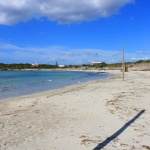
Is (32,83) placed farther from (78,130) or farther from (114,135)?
(114,135)

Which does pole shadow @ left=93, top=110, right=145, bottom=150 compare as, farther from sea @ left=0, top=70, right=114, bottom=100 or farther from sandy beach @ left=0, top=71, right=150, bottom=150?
sea @ left=0, top=70, right=114, bottom=100

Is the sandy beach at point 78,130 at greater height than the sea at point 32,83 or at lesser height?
greater

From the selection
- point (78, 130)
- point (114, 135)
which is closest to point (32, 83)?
point (78, 130)

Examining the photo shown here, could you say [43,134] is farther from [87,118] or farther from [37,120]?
[87,118]

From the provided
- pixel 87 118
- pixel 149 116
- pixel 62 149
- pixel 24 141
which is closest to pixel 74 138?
pixel 62 149

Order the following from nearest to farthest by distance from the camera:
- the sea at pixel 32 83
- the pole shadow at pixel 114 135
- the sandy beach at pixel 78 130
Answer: the pole shadow at pixel 114 135
the sandy beach at pixel 78 130
the sea at pixel 32 83

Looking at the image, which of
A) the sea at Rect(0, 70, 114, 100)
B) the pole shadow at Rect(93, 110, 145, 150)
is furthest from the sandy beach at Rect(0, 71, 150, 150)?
the sea at Rect(0, 70, 114, 100)

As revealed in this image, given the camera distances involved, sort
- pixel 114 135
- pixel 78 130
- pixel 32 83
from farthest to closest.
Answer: pixel 32 83, pixel 78 130, pixel 114 135

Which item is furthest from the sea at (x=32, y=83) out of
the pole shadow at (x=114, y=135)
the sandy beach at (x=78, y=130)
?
the pole shadow at (x=114, y=135)

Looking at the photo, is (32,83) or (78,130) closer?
(78,130)

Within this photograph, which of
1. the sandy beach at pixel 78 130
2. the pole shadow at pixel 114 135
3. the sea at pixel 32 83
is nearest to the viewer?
the pole shadow at pixel 114 135

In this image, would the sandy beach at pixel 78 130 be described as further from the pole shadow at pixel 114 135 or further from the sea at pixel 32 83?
the sea at pixel 32 83

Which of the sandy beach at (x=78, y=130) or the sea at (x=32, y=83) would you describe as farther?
the sea at (x=32, y=83)

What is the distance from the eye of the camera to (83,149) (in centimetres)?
623
